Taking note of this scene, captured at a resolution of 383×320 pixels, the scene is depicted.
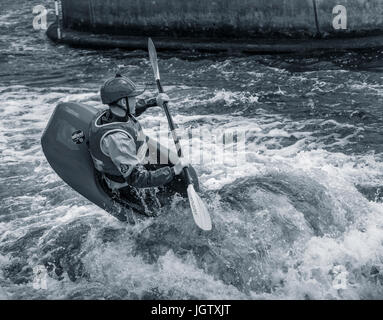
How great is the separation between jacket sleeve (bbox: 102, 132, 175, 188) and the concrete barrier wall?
6782mm

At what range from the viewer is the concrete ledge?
10.0m

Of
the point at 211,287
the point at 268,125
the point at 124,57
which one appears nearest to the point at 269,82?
the point at 268,125

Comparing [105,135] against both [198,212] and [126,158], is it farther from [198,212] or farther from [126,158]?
[198,212]

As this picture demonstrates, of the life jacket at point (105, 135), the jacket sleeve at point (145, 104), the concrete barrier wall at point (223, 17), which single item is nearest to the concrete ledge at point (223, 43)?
the concrete barrier wall at point (223, 17)

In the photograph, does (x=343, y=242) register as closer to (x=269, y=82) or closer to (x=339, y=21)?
(x=269, y=82)

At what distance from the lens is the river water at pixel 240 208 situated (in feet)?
15.7

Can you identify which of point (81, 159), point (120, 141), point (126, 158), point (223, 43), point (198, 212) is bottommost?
point (198, 212)

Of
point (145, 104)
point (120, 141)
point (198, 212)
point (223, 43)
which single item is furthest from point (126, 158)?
point (223, 43)

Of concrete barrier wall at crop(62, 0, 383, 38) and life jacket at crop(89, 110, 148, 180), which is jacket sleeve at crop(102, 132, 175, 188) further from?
concrete barrier wall at crop(62, 0, 383, 38)

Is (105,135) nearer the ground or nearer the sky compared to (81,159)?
nearer the sky

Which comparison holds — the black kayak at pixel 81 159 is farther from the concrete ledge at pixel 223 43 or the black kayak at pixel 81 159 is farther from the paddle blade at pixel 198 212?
the concrete ledge at pixel 223 43

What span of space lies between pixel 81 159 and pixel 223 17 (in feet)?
21.2

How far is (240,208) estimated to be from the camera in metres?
5.59

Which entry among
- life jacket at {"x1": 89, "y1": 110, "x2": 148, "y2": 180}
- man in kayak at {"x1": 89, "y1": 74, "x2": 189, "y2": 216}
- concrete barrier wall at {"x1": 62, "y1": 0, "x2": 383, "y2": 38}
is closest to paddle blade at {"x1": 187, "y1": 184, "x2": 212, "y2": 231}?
man in kayak at {"x1": 89, "y1": 74, "x2": 189, "y2": 216}
